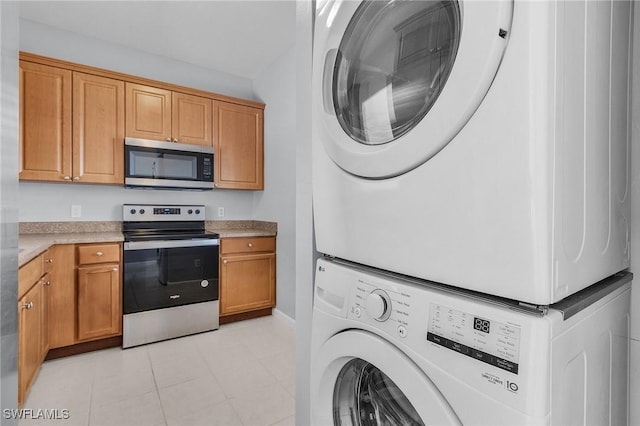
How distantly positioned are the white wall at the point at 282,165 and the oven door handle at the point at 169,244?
671 millimetres

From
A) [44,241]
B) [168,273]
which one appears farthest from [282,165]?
[44,241]

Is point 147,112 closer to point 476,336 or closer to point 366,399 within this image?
point 366,399

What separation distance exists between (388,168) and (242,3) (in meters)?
2.43

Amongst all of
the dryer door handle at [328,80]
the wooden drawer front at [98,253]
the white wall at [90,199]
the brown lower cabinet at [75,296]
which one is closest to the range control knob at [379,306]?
the dryer door handle at [328,80]

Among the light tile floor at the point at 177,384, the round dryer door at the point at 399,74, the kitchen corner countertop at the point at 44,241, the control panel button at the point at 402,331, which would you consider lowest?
the light tile floor at the point at 177,384

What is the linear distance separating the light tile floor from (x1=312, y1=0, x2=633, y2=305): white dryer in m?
1.43

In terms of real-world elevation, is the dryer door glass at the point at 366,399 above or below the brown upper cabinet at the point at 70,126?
below

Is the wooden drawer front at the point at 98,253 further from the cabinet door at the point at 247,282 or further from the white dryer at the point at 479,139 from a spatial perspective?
the white dryer at the point at 479,139

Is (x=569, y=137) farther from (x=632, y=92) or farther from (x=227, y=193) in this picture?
(x=227, y=193)

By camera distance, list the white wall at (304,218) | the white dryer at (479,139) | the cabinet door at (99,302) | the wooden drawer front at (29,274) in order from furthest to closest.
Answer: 1. the cabinet door at (99,302)
2. the wooden drawer front at (29,274)
3. the white wall at (304,218)
4. the white dryer at (479,139)

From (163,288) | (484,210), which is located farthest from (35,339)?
(484,210)

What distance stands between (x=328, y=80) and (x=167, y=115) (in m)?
2.60

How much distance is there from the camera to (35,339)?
76.9 inches

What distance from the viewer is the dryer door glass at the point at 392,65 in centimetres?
65
